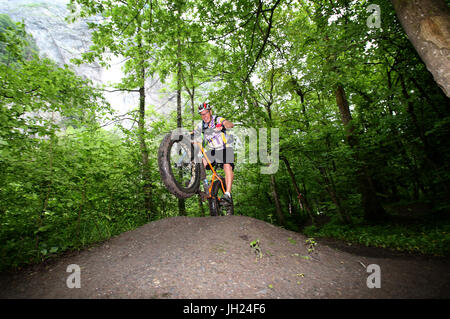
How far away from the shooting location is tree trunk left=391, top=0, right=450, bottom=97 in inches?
81.1

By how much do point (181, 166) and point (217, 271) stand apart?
250 cm

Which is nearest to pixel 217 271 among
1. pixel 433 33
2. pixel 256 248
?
pixel 256 248

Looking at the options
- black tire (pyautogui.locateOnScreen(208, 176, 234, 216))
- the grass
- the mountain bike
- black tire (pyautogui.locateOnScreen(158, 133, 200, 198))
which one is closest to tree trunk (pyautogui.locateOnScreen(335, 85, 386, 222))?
the grass

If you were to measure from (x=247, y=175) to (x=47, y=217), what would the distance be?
36.6 ft

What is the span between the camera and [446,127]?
22.1 ft

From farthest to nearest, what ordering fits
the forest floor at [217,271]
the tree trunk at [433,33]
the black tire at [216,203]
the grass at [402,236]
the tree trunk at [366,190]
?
1. the tree trunk at [366,190]
2. the black tire at [216,203]
3. the grass at [402,236]
4. the forest floor at [217,271]
5. the tree trunk at [433,33]

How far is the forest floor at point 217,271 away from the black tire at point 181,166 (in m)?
0.77

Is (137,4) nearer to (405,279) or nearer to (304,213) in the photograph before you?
(405,279)

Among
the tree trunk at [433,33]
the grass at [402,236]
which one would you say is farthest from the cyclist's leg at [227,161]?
the grass at [402,236]

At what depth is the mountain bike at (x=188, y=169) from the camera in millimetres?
3652

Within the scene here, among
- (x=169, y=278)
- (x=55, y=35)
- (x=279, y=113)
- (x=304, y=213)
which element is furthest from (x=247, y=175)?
(x=55, y=35)

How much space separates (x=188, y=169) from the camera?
15.6 feet

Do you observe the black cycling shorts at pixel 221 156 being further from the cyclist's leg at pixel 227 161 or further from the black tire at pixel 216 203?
the black tire at pixel 216 203

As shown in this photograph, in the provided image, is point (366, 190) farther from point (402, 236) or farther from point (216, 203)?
point (216, 203)
